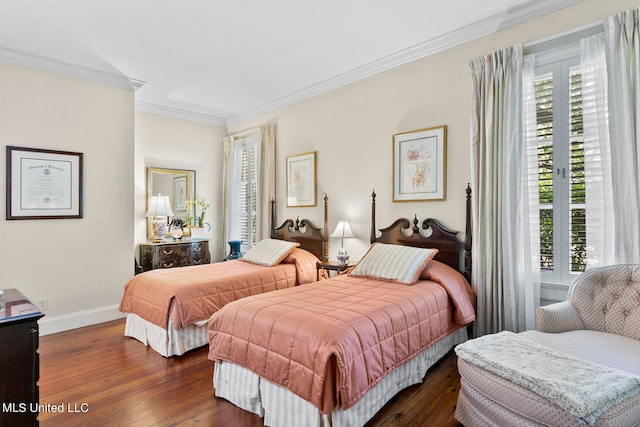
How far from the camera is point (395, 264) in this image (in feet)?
9.87

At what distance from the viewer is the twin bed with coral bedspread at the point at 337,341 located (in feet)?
5.85

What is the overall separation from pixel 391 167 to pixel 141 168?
3.65 meters

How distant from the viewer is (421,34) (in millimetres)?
3211

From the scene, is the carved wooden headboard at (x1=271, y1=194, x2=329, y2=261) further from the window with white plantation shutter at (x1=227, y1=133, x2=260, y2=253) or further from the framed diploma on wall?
the framed diploma on wall

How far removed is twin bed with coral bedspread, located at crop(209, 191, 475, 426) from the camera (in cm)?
178

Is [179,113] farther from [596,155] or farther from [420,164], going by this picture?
[596,155]

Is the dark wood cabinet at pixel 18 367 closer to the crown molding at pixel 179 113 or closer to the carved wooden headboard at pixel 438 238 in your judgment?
the carved wooden headboard at pixel 438 238

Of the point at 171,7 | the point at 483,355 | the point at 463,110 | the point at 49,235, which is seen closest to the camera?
the point at 483,355

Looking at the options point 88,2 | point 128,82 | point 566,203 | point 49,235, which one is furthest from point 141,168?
point 566,203

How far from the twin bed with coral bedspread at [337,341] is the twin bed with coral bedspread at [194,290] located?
762 mm

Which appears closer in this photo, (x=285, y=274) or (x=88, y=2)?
→ (x=88, y=2)

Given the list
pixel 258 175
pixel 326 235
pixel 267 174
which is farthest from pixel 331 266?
pixel 258 175

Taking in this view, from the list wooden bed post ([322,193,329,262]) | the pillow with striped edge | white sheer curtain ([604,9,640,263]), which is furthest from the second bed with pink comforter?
wooden bed post ([322,193,329,262])

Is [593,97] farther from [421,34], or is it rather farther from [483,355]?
[483,355]
